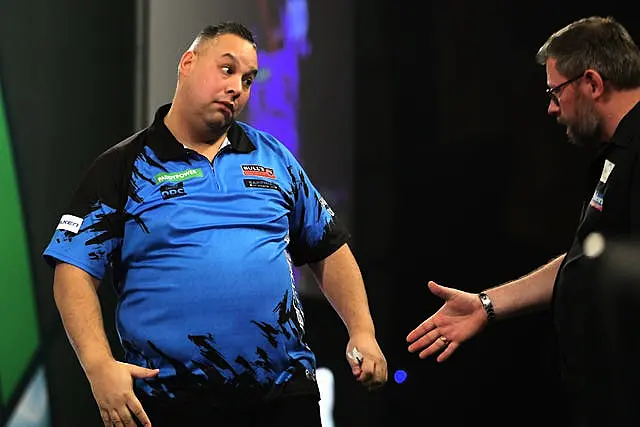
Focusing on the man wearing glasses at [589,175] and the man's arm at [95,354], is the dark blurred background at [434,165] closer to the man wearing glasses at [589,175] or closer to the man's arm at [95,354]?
the man wearing glasses at [589,175]

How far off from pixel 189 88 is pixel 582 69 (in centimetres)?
87

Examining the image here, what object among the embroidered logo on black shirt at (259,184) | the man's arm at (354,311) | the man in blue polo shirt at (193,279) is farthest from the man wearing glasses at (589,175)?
the embroidered logo on black shirt at (259,184)

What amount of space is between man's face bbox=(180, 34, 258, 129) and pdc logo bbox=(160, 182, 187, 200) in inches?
6.7

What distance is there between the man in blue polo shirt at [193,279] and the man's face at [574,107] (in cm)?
66

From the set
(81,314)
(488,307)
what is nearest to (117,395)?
(81,314)

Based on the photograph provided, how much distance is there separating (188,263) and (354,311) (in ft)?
1.34

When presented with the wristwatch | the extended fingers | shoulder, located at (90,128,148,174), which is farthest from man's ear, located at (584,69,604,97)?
shoulder, located at (90,128,148,174)

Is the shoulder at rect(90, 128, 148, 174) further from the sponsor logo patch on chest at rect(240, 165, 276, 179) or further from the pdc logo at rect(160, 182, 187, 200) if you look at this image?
the sponsor logo patch on chest at rect(240, 165, 276, 179)

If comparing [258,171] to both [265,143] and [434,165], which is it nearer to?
[265,143]

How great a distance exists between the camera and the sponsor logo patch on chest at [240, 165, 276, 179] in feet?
5.74

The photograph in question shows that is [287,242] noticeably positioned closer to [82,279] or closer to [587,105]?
[82,279]

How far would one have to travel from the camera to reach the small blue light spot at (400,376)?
2.88 metres

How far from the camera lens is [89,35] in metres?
2.84

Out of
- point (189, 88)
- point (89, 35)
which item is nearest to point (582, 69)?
point (189, 88)
